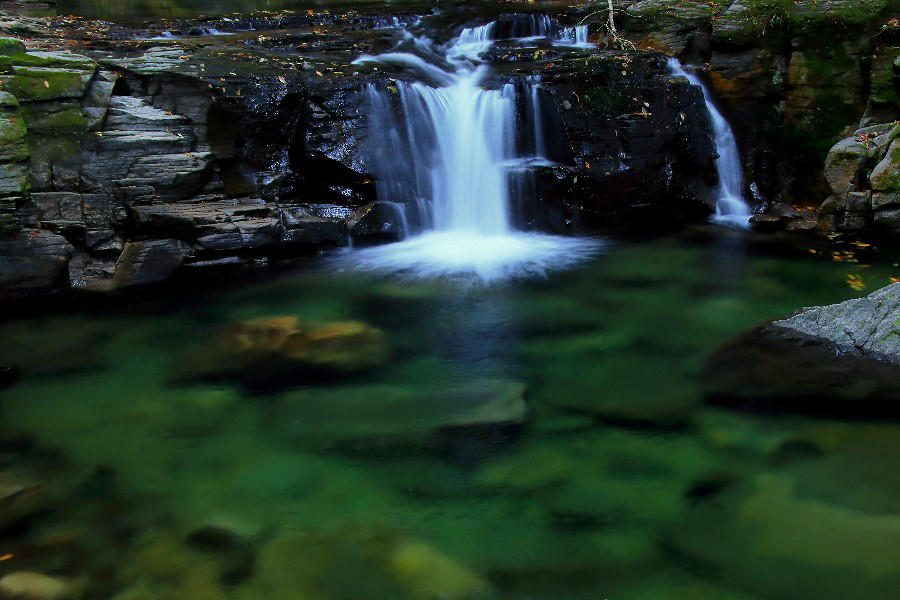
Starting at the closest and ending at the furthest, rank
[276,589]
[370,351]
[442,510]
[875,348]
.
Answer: [276,589] → [442,510] → [875,348] → [370,351]

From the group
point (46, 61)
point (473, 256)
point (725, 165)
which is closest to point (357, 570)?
point (473, 256)

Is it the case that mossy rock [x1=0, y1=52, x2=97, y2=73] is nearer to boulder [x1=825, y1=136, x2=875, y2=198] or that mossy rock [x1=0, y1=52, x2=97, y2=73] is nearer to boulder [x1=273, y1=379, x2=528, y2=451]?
boulder [x1=273, y1=379, x2=528, y2=451]

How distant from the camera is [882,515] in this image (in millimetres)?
3904

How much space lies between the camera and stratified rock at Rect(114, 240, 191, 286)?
28.3 ft

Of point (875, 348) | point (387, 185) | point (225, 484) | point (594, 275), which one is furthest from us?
point (387, 185)

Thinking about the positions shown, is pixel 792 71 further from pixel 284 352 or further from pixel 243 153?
pixel 284 352

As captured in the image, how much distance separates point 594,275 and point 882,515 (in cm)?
506

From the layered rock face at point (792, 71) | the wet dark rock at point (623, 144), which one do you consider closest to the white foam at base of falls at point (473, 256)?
the wet dark rock at point (623, 144)

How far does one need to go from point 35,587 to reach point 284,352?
3.17 metres

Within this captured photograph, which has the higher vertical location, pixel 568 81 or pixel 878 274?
pixel 568 81

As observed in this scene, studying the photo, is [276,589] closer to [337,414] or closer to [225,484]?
[225,484]

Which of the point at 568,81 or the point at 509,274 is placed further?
the point at 568,81

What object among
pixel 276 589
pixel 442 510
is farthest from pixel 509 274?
pixel 276 589

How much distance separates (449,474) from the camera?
15.0 ft
